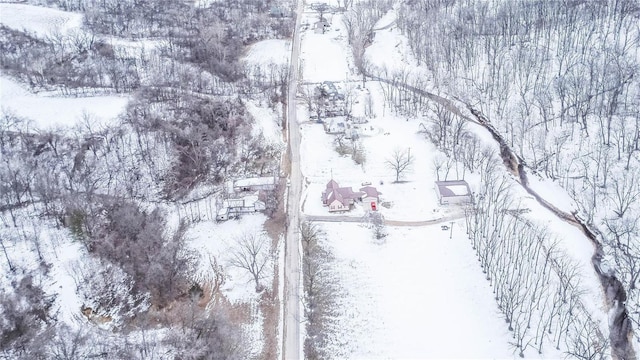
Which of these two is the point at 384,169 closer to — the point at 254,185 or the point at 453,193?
the point at 453,193

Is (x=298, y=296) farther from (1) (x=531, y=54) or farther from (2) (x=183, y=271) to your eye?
(1) (x=531, y=54)

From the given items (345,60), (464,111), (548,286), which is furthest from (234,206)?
(345,60)

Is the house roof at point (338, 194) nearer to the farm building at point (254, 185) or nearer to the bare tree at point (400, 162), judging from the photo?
the farm building at point (254, 185)

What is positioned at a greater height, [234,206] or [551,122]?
[551,122]

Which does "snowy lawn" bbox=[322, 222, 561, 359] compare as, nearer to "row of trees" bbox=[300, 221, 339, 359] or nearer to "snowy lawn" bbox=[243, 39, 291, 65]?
"row of trees" bbox=[300, 221, 339, 359]

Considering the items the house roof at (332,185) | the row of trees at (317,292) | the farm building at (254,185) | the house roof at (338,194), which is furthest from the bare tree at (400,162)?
the farm building at (254,185)

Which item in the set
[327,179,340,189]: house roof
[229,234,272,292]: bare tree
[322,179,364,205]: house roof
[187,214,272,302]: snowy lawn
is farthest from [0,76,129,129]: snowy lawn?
[322,179,364,205]: house roof

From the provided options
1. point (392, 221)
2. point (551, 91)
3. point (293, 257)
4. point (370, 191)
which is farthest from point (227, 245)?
point (551, 91)
